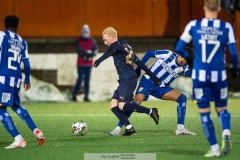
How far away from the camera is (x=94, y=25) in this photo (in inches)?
829

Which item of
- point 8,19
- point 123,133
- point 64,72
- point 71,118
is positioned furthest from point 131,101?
point 64,72

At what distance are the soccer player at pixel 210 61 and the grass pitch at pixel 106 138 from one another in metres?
0.32

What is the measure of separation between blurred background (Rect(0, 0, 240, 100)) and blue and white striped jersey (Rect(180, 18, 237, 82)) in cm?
→ 1151

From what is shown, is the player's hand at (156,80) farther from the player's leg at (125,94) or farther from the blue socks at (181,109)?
the blue socks at (181,109)

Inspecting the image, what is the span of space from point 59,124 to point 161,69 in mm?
2523

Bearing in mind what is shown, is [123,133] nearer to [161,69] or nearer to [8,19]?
[161,69]

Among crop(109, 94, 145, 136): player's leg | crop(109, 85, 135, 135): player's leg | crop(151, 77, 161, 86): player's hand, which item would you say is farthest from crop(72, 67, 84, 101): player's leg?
crop(151, 77, 161, 86): player's hand

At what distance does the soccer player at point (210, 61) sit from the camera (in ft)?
30.1

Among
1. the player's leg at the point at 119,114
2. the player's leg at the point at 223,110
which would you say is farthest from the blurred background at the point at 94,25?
the player's leg at the point at 223,110

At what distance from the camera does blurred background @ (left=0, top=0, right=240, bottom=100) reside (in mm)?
20734

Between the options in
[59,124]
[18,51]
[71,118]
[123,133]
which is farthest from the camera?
[71,118]

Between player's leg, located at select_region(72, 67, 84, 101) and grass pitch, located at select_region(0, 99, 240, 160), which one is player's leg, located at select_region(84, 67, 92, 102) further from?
grass pitch, located at select_region(0, 99, 240, 160)

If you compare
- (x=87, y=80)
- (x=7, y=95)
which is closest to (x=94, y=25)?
(x=87, y=80)

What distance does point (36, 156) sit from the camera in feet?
31.2
